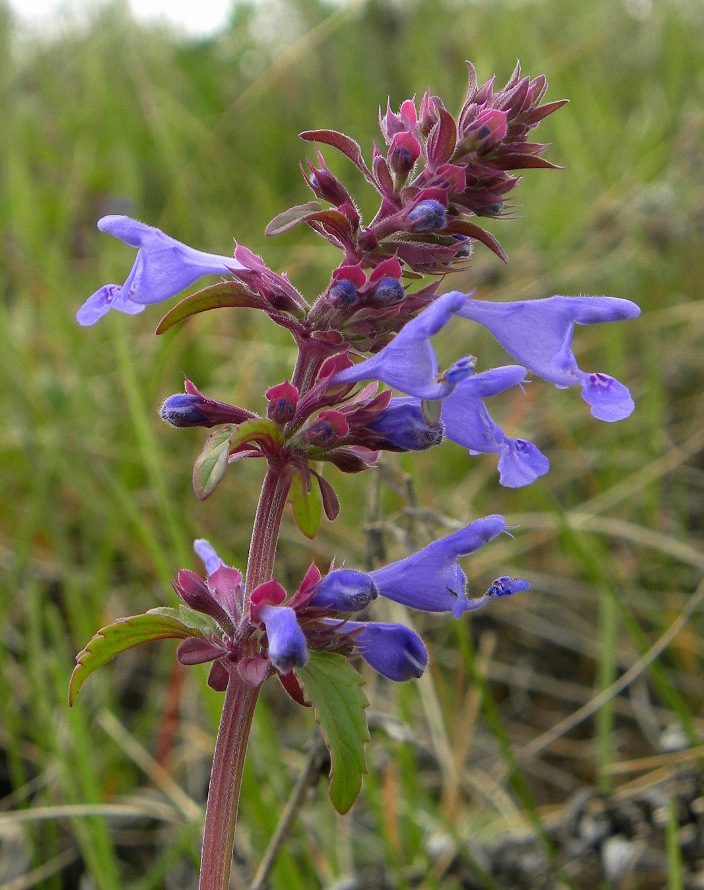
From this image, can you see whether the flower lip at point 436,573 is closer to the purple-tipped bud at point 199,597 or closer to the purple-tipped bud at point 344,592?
the purple-tipped bud at point 344,592

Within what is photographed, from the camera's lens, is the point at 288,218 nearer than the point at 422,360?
No

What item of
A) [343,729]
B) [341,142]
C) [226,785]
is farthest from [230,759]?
[341,142]

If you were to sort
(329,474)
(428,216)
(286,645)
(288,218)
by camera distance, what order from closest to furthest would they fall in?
(286,645) → (428,216) → (288,218) → (329,474)

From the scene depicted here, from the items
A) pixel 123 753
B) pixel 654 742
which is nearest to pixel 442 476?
pixel 654 742

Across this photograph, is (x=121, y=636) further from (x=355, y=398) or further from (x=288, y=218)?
(x=288, y=218)

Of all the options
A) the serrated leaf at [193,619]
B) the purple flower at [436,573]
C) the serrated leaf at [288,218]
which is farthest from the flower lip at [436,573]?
the serrated leaf at [288,218]

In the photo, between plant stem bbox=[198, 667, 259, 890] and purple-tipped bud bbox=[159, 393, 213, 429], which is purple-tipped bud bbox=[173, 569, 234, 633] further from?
purple-tipped bud bbox=[159, 393, 213, 429]

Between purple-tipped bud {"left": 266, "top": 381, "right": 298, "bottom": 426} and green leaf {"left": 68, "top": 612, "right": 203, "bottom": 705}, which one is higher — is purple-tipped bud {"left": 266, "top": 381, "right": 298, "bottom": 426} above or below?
above

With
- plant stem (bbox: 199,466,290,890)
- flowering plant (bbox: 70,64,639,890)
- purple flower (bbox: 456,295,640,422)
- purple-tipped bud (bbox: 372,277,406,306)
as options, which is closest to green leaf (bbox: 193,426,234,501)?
flowering plant (bbox: 70,64,639,890)
